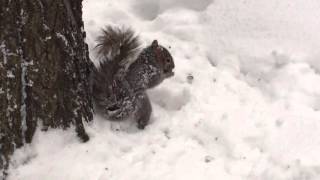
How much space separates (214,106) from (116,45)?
665 millimetres

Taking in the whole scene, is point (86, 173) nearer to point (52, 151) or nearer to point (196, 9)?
point (52, 151)

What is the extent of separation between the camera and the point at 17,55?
2.31m

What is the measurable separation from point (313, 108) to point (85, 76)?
4.41ft

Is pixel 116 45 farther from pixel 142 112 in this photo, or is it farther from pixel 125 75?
pixel 142 112

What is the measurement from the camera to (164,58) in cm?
310

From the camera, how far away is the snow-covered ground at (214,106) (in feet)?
8.37

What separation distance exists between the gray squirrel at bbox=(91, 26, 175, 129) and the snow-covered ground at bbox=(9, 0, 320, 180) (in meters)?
0.08

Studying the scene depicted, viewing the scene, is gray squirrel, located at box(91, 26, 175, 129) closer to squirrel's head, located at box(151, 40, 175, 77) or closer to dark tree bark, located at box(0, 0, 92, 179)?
squirrel's head, located at box(151, 40, 175, 77)

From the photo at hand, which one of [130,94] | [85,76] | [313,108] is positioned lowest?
[313,108]

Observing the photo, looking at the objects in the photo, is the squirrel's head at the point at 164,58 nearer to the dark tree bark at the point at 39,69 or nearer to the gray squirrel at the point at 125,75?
the gray squirrel at the point at 125,75

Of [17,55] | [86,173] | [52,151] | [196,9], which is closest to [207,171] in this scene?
[86,173]

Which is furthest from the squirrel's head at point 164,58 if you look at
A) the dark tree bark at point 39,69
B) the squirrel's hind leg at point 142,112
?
the dark tree bark at point 39,69

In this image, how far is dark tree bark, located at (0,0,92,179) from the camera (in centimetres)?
226

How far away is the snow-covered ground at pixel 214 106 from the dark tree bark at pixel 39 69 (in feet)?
0.29
